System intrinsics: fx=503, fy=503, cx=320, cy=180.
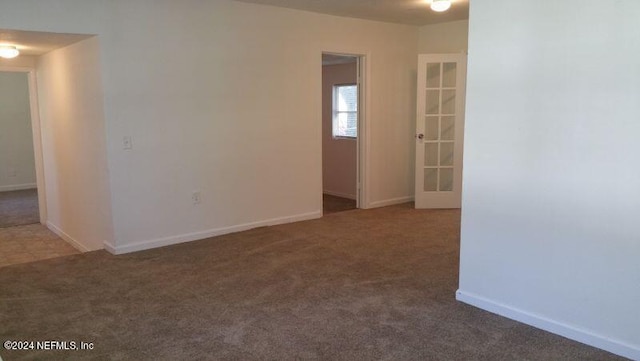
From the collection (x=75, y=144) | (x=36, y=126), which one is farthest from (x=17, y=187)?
(x=75, y=144)

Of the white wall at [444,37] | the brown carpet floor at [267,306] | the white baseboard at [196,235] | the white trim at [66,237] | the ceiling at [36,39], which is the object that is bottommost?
the white trim at [66,237]

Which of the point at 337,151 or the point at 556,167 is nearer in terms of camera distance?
the point at 556,167

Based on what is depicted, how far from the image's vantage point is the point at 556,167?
283 cm

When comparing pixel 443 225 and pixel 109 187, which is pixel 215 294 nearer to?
pixel 109 187

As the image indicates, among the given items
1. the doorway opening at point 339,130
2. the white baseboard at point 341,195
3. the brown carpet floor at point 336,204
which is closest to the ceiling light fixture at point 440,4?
the doorway opening at point 339,130

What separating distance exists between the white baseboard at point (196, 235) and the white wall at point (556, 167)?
2.67 m

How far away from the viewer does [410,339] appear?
2852 mm

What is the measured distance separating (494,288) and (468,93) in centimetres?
125

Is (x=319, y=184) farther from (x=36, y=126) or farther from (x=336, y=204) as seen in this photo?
(x=36, y=126)

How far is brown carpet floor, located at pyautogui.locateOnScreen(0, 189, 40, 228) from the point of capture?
7105 mm

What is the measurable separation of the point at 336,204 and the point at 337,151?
1.15 metres

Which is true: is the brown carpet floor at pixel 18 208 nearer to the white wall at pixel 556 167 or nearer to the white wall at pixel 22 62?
the white wall at pixel 22 62

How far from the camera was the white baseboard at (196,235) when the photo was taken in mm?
4578


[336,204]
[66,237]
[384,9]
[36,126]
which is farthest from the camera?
[336,204]
